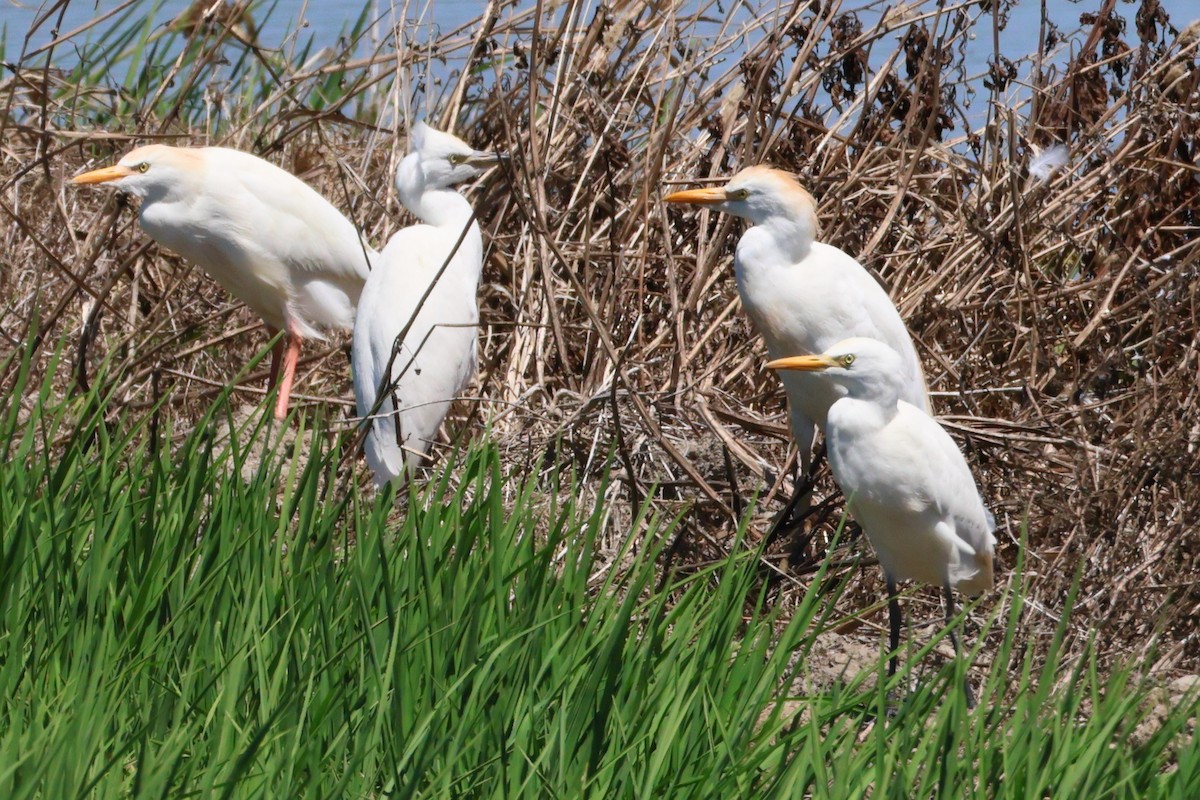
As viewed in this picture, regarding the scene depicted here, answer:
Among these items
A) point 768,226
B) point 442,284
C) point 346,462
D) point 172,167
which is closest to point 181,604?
point 346,462

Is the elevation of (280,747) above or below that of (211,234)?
below

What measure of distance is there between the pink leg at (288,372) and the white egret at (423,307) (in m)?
0.42

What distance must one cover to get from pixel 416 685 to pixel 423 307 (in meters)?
1.77

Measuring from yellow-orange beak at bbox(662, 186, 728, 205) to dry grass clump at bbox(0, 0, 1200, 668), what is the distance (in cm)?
25

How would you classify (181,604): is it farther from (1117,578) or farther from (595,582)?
(1117,578)

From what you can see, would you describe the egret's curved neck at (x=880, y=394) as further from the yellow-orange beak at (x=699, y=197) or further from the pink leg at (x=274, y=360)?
the pink leg at (x=274, y=360)

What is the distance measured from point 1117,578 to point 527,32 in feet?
7.48

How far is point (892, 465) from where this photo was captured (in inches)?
114

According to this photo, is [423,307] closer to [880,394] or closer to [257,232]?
[257,232]

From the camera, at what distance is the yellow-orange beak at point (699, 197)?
330 centimetres

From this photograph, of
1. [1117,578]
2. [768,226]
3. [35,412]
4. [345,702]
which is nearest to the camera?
[345,702]

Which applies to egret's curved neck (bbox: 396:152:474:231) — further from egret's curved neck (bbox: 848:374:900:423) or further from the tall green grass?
the tall green grass

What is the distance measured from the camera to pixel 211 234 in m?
3.92

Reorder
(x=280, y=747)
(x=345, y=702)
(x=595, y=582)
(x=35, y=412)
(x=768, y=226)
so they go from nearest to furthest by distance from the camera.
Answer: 1. (x=280, y=747)
2. (x=345, y=702)
3. (x=35, y=412)
4. (x=595, y=582)
5. (x=768, y=226)
